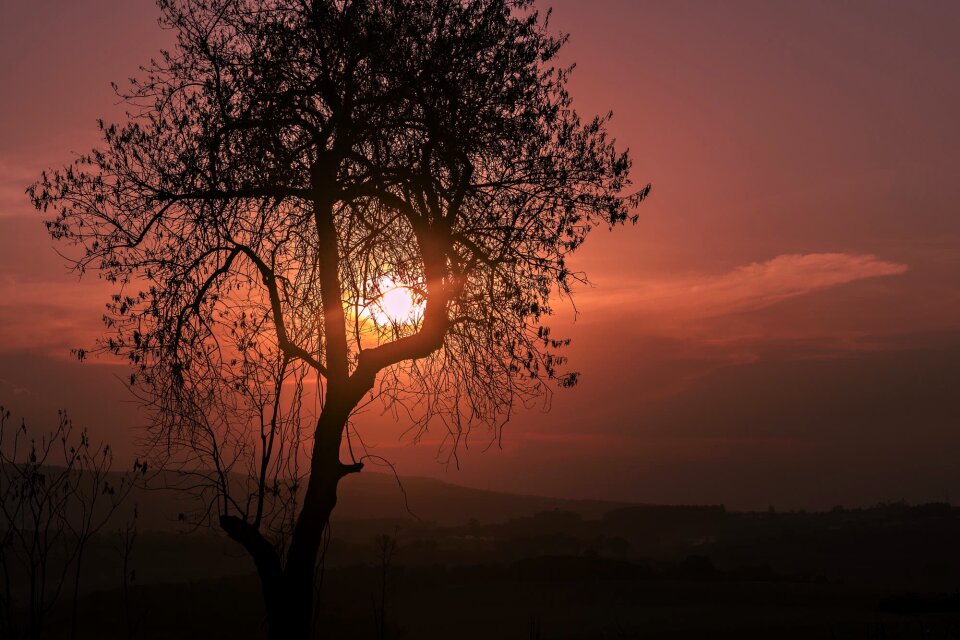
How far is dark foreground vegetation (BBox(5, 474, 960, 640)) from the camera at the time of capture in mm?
20625

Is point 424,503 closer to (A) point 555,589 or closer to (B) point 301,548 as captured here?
(A) point 555,589

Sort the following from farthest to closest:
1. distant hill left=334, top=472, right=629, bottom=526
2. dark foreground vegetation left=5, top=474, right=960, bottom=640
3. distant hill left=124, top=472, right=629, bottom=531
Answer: distant hill left=334, top=472, right=629, bottom=526
distant hill left=124, top=472, right=629, bottom=531
dark foreground vegetation left=5, top=474, right=960, bottom=640

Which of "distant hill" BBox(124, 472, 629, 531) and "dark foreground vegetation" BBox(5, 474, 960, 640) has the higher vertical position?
"distant hill" BBox(124, 472, 629, 531)

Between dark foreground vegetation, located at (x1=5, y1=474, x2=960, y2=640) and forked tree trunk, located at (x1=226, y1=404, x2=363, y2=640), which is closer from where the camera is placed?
forked tree trunk, located at (x1=226, y1=404, x2=363, y2=640)

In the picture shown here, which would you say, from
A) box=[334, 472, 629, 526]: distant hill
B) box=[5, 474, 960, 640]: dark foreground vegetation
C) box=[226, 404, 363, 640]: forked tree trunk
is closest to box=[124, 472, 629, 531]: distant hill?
box=[334, 472, 629, 526]: distant hill

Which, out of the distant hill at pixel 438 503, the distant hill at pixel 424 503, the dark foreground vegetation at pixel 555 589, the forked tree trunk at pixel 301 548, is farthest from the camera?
the distant hill at pixel 438 503

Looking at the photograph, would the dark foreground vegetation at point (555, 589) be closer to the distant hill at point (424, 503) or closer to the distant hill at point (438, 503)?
the distant hill at point (424, 503)

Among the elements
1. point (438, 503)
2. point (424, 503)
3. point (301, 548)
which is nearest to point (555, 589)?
point (301, 548)

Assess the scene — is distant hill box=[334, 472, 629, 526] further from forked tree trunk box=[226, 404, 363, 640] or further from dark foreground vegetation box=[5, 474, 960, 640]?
forked tree trunk box=[226, 404, 363, 640]

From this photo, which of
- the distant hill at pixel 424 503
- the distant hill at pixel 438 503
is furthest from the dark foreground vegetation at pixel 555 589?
the distant hill at pixel 438 503

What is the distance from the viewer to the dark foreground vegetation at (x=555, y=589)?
20625 millimetres

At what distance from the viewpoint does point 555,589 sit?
28312 mm

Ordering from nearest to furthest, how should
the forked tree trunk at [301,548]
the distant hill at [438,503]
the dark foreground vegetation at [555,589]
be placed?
the forked tree trunk at [301,548] → the dark foreground vegetation at [555,589] → the distant hill at [438,503]

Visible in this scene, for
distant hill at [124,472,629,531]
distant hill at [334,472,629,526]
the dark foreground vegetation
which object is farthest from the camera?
distant hill at [334,472,629,526]
